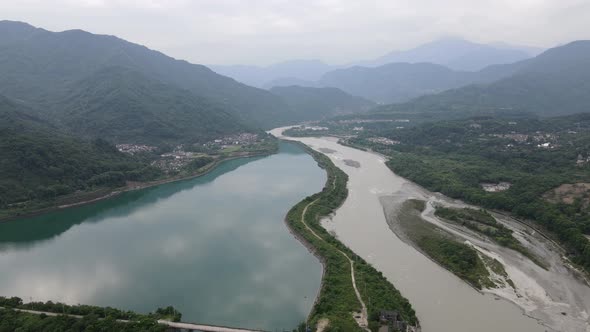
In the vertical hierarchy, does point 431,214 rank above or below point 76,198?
below

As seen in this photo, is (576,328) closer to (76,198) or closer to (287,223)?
(287,223)

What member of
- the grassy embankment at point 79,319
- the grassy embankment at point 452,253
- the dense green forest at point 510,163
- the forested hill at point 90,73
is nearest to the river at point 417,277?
the grassy embankment at point 452,253

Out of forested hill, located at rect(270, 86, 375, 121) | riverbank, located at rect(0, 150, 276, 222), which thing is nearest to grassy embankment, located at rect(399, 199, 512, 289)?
riverbank, located at rect(0, 150, 276, 222)

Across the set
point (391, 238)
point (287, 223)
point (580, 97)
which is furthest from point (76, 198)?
point (580, 97)

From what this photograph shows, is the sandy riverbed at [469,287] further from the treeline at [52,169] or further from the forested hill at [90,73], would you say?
the forested hill at [90,73]

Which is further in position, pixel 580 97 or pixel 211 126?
pixel 580 97

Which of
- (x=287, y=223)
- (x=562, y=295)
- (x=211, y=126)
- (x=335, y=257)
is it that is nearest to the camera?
(x=562, y=295)

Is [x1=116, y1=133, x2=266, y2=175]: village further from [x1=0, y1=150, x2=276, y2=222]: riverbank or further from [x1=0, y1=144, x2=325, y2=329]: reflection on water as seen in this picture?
[x1=0, y1=144, x2=325, y2=329]: reflection on water
